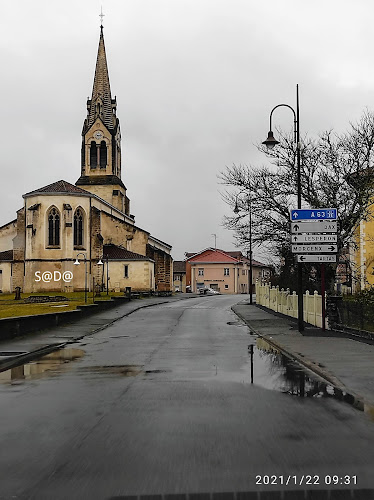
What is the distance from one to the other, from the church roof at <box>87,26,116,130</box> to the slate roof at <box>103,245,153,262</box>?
703 inches

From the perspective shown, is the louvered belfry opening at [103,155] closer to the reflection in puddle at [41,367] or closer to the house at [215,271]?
the house at [215,271]

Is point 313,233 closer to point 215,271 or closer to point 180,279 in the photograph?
point 215,271

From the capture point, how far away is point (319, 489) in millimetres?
4523

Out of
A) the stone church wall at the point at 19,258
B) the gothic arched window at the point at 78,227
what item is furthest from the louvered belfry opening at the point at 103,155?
the stone church wall at the point at 19,258

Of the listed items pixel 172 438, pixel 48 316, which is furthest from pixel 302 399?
pixel 48 316

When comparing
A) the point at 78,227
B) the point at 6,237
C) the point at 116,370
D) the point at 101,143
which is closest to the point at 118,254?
the point at 78,227

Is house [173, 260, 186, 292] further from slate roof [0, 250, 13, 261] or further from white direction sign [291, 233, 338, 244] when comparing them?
white direction sign [291, 233, 338, 244]

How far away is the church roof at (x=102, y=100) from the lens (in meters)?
77.8

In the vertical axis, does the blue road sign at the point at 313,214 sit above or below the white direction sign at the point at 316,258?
above

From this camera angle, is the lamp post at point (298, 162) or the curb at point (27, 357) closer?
the curb at point (27, 357)

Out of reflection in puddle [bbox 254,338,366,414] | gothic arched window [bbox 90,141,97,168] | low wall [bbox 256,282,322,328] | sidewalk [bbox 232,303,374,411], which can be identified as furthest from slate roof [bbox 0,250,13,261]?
reflection in puddle [bbox 254,338,366,414]

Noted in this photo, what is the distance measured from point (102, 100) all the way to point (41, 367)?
7023 centimetres

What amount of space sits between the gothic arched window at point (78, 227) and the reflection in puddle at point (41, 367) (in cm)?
5046

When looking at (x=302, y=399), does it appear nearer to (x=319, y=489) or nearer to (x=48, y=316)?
(x=319, y=489)
